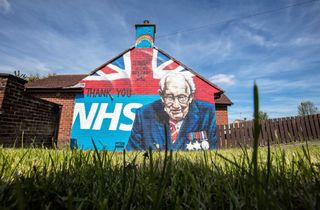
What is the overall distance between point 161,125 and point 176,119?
0.93 meters

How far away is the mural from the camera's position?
32.7 feet

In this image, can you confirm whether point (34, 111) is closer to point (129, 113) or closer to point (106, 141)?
point (106, 141)

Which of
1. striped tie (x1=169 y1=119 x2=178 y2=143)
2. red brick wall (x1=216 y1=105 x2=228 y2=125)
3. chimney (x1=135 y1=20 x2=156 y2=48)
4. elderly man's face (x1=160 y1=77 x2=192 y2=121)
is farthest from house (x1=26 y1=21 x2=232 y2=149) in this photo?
red brick wall (x1=216 y1=105 x2=228 y2=125)

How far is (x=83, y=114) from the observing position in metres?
10.1

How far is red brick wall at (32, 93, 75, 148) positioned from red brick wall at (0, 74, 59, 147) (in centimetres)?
113

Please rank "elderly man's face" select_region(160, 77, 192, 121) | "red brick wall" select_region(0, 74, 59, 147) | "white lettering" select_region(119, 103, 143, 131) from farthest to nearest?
"elderly man's face" select_region(160, 77, 192, 121)
"white lettering" select_region(119, 103, 143, 131)
"red brick wall" select_region(0, 74, 59, 147)

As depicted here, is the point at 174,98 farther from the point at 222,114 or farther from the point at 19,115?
the point at 19,115

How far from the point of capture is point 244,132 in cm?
1077

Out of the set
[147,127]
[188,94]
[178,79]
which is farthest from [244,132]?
[147,127]

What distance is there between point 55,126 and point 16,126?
2.81 m

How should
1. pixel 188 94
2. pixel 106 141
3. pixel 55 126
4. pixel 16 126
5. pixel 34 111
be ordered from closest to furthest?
1. pixel 16 126
2. pixel 34 111
3. pixel 55 126
4. pixel 106 141
5. pixel 188 94

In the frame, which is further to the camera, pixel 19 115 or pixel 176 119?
pixel 176 119

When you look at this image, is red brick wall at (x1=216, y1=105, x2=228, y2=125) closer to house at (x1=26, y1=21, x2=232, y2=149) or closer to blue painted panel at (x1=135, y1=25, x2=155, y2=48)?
house at (x1=26, y1=21, x2=232, y2=149)

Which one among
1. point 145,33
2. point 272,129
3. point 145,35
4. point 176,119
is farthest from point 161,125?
point 272,129
